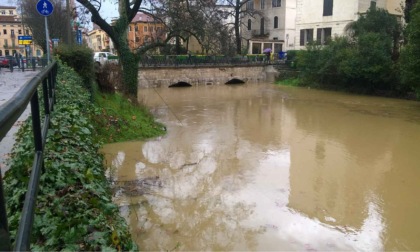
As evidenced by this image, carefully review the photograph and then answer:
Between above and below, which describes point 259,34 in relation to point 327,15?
below

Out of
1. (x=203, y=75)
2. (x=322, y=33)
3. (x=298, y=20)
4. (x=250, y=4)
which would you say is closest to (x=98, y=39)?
(x=250, y=4)

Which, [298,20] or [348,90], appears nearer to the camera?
[348,90]

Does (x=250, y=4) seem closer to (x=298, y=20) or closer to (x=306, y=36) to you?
(x=298, y=20)

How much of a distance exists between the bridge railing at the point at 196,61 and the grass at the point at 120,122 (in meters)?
17.0

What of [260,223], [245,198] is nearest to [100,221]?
[260,223]

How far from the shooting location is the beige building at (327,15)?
37.1 m

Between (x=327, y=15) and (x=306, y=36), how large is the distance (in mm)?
3479

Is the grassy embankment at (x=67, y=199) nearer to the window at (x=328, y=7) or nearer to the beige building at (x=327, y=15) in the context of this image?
the beige building at (x=327, y=15)

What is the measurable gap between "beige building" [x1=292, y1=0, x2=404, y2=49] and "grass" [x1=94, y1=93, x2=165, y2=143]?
25.9 meters

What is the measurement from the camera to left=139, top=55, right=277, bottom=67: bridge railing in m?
32.3

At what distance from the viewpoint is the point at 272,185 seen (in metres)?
8.37

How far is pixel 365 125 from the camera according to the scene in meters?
16.1

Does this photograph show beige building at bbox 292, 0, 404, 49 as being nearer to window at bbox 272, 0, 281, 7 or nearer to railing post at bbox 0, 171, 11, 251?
window at bbox 272, 0, 281, 7

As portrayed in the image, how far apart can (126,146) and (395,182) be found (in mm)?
7071
